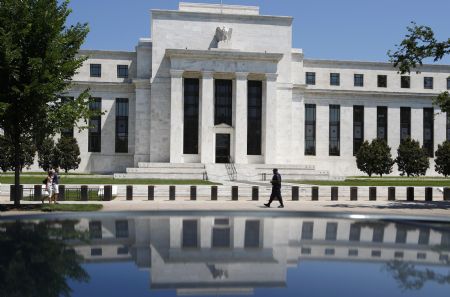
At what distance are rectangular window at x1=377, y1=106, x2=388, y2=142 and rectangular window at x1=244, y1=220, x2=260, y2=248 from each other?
172 feet

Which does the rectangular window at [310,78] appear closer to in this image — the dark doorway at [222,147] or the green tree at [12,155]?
the dark doorway at [222,147]

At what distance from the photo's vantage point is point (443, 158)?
208 feet

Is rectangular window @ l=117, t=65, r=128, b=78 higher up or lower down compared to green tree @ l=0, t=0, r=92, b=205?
higher up

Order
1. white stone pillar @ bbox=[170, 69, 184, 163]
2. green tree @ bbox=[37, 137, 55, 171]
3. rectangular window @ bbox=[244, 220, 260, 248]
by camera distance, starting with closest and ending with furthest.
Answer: rectangular window @ bbox=[244, 220, 260, 248], white stone pillar @ bbox=[170, 69, 184, 163], green tree @ bbox=[37, 137, 55, 171]

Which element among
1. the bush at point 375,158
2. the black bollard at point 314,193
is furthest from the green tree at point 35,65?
the bush at point 375,158

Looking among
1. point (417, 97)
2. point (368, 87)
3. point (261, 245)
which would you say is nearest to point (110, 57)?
point (368, 87)

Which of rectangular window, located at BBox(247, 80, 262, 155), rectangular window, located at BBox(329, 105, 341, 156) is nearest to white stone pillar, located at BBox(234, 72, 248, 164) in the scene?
rectangular window, located at BBox(247, 80, 262, 155)

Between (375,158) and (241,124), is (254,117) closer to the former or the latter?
(241,124)

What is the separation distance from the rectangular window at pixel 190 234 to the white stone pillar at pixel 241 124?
132 ft

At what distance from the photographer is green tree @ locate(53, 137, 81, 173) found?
6150 centimetres

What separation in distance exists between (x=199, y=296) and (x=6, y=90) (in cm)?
1878

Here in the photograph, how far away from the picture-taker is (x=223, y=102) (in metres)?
61.7

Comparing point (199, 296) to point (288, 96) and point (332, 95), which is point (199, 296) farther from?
point (332, 95)

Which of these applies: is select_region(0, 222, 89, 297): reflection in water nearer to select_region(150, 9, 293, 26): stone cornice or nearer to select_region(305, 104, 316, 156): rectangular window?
select_region(150, 9, 293, 26): stone cornice
